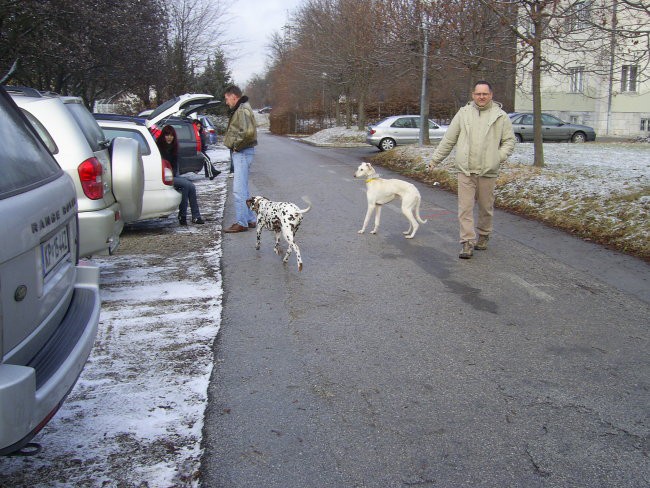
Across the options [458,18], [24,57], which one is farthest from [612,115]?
[24,57]

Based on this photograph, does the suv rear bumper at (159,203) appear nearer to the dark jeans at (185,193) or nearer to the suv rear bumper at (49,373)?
the dark jeans at (185,193)

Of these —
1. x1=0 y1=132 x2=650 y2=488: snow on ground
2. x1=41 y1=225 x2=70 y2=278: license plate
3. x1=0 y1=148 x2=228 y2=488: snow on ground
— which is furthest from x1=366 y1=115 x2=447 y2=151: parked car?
x1=41 y1=225 x2=70 y2=278: license plate

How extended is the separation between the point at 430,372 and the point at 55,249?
2520 millimetres

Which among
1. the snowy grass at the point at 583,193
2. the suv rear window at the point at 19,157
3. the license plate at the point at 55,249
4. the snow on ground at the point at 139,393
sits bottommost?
the snow on ground at the point at 139,393

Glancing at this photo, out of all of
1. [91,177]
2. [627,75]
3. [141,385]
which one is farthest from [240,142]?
[627,75]

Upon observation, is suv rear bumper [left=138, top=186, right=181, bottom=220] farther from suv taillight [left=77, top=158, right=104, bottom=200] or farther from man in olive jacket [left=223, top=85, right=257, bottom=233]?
suv taillight [left=77, top=158, right=104, bottom=200]

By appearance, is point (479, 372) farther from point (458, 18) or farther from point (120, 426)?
point (458, 18)

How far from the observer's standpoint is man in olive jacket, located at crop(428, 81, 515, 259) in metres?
7.53

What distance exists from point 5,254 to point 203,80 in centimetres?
4519

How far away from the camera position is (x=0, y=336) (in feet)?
7.70

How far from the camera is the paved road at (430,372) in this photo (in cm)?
319

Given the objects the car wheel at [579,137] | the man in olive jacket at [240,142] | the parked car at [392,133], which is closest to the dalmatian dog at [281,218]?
the man in olive jacket at [240,142]

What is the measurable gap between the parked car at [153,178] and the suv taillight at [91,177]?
3.13 m

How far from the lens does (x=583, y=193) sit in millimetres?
10820
